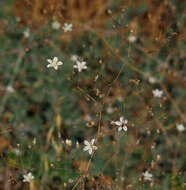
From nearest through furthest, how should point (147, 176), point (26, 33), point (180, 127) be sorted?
point (147, 176) → point (180, 127) → point (26, 33)

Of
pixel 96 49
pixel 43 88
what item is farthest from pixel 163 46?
pixel 43 88

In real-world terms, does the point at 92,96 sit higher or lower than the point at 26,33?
lower

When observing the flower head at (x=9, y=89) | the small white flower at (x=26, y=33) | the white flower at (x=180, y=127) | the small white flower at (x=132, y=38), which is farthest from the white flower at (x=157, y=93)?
the small white flower at (x=26, y=33)

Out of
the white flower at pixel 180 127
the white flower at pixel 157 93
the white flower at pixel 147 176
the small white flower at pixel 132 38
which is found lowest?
the white flower at pixel 147 176

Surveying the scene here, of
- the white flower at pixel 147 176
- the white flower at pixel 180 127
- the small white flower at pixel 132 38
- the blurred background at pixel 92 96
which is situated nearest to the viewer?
the white flower at pixel 147 176

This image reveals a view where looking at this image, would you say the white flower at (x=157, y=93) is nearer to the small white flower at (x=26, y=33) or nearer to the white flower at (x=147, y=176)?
the white flower at (x=147, y=176)

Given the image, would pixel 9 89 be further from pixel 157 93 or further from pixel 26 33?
pixel 157 93

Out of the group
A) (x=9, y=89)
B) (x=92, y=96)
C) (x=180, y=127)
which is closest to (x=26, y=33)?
(x=9, y=89)

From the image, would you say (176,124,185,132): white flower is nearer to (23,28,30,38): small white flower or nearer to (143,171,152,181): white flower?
(143,171,152,181): white flower

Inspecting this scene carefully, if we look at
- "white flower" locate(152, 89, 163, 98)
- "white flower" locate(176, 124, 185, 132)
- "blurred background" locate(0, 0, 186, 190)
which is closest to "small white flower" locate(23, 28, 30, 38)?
"blurred background" locate(0, 0, 186, 190)
